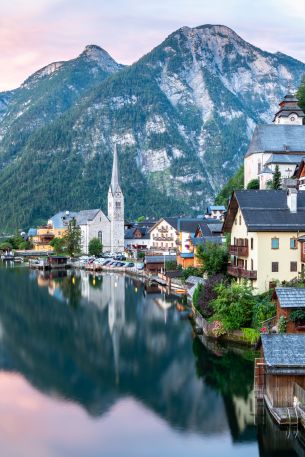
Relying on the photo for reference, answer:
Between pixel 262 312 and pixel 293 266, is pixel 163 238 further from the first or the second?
pixel 262 312

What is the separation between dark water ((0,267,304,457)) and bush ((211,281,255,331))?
2304mm

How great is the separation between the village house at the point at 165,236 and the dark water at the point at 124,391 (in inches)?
2189

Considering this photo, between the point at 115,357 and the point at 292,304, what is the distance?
1395 cm

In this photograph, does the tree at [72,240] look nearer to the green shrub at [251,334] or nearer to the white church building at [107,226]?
the white church building at [107,226]

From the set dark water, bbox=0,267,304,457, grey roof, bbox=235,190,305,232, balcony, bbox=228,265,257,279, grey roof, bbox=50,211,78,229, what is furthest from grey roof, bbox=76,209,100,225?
grey roof, bbox=235,190,305,232

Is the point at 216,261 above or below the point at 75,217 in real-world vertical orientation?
below

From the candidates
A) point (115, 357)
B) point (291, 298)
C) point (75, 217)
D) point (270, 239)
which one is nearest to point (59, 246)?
point (75, 217)

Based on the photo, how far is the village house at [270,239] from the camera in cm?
4303

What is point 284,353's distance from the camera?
26.1 metres

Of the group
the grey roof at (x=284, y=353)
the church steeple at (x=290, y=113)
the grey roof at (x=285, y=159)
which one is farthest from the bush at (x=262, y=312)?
the church steeple at (x=290, y=113)

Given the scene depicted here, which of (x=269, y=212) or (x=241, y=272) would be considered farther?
(x=241, y=272)

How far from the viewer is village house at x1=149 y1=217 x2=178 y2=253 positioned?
113875 millimetres

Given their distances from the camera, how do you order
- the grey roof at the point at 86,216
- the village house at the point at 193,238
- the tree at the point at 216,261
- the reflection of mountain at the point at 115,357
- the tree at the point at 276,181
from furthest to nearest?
the grey roof at the point at 86,216 < the village house at the point at 193,238 < the tree at the point at 276,181 < the tree at the point at 216,261 < the reflection of mountain at the point at 115,357

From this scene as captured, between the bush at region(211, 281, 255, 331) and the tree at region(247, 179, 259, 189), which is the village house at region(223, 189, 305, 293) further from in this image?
the tree at region(247, 179, 259, 189)
